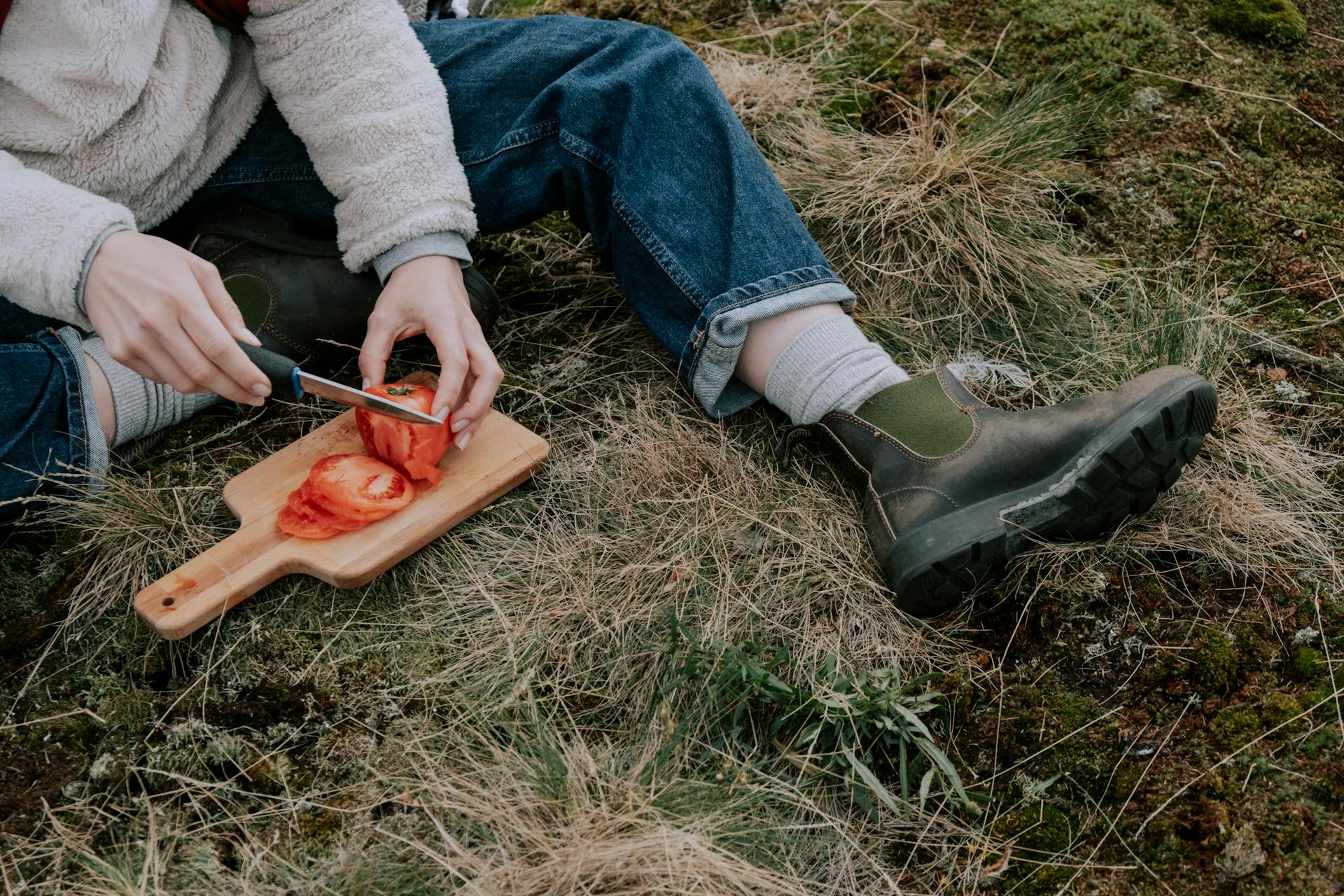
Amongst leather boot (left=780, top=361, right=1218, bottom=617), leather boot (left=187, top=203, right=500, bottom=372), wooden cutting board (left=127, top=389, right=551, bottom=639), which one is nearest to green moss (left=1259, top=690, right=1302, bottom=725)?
leather boot (left=780, top=361, right=1218, bottom=617)

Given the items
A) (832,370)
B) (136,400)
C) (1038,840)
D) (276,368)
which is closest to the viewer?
(1038,840)

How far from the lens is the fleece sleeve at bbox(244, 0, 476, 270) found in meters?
1.92

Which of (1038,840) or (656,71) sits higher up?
(656,71)

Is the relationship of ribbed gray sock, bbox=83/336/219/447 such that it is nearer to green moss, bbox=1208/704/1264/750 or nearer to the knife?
the knife

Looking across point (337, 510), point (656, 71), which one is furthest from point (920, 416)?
point (337, 510)

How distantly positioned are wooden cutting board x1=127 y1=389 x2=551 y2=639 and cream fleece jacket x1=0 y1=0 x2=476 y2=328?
0.42 m

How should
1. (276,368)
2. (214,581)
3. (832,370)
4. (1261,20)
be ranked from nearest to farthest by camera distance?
(276,368), (214,581), (832,370), (1261,20)

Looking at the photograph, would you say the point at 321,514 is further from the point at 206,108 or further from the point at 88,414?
the point at 206,108

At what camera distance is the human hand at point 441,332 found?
1876mm

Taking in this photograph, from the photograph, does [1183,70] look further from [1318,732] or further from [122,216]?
[122,216]

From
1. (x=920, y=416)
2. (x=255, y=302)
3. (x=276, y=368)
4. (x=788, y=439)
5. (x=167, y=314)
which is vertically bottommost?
(x=788, y=439)

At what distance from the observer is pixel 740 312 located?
74.4 inches

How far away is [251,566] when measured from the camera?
1.84 m

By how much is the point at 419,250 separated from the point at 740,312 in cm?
65
